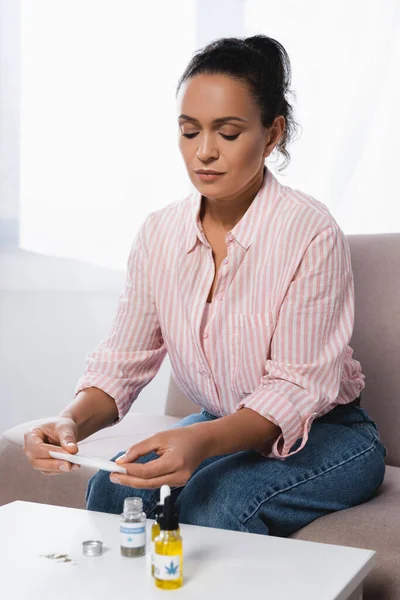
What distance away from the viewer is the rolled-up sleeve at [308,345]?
132cm

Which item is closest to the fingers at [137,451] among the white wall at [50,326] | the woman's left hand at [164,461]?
the woman's left hand at [164,461]

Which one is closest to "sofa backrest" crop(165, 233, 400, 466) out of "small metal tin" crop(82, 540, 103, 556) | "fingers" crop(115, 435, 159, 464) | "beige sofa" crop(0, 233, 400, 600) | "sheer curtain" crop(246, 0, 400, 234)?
"beige sofa" crop(0, 233, 400, 600)

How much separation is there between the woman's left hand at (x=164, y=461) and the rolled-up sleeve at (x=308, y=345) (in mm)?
160

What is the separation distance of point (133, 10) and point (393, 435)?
1857 mm

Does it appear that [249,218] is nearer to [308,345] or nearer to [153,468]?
[308,345]

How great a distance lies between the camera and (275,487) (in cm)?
130

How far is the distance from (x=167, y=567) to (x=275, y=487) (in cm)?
40

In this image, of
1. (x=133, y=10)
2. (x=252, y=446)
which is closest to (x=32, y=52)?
(x=133, y=10)

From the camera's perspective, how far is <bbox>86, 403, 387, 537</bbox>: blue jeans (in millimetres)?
1283

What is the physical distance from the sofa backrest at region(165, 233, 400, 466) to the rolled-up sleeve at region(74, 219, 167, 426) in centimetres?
51

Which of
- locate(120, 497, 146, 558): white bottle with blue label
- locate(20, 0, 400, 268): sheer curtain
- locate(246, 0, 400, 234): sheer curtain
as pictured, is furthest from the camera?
locate(20, 0, 400, 268): sheer curtain

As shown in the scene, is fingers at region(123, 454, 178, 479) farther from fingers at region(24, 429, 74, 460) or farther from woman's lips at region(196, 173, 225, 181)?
woman's lips at region(196, 173, 225, 181)

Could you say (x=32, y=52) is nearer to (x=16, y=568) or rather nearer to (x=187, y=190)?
(x=187, y=190)

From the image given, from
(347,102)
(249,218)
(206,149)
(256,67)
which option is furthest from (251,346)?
(347,102)
